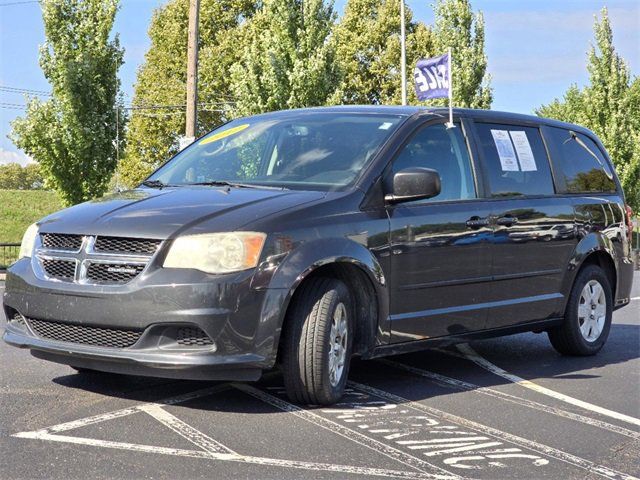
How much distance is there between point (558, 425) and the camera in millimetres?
6004

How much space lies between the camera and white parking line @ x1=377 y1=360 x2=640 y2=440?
237 inches

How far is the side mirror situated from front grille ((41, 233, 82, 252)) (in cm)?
189

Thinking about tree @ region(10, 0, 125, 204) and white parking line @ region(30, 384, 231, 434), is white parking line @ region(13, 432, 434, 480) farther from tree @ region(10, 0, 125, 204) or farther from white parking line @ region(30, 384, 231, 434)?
tree @ region(10, 0, 125, 204)

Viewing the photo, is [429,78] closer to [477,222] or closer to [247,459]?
[477,222]

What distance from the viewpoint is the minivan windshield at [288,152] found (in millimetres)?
6738

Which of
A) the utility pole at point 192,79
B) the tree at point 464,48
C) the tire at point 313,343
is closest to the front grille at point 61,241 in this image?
the tire at point 313,343

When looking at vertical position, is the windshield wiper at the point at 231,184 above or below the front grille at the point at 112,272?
above

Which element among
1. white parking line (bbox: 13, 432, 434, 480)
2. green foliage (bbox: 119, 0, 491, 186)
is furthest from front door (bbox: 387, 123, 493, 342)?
green foliage (bbox: 119, 0, 491, 186)

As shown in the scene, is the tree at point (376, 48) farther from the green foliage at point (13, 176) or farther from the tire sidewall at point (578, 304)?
the green foliage at point (13, 176)

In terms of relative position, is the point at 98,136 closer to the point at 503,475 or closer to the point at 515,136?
the point at 515,136

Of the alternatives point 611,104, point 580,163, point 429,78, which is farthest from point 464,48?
point 580,163

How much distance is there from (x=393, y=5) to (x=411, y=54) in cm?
279

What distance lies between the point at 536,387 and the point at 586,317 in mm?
1666

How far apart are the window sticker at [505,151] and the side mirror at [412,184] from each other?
1.37 meters
